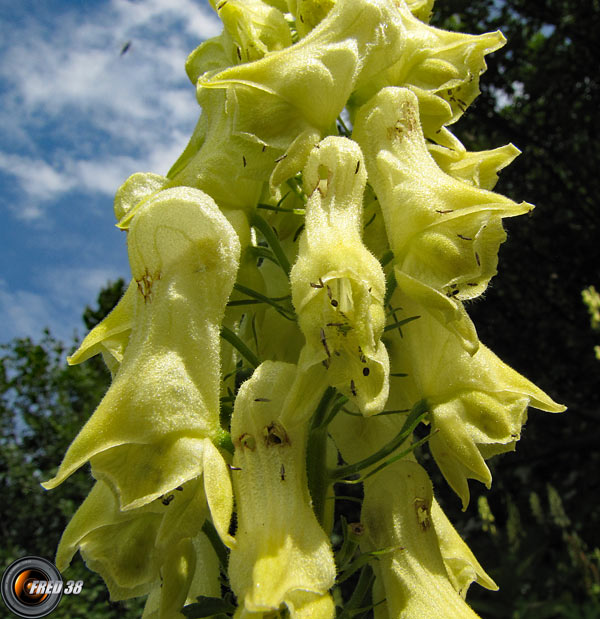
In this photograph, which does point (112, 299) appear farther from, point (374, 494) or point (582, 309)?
point (374, 494)

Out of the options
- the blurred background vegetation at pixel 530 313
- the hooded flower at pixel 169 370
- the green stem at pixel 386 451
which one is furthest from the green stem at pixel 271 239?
the blurred background vegetation at pixel 530 313

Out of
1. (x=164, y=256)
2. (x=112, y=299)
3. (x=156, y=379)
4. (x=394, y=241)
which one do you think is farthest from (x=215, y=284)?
(x=112, y=299)

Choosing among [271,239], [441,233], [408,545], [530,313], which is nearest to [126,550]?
[408,545]

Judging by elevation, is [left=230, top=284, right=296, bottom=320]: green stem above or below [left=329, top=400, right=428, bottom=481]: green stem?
above

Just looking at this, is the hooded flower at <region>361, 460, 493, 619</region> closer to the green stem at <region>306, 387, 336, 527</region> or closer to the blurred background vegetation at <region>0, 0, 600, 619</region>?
the green stem at <region>306, 387, 336, 527</region>

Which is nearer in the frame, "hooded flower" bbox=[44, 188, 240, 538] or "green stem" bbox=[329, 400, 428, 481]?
"hooded flower" bbox=[44, 188, 240, 538]

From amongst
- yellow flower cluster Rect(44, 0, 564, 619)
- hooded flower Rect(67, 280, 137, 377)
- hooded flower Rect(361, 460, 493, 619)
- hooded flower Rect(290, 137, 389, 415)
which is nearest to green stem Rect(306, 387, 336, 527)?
yellow flower cluster Rect(44, 0, 564, 619)

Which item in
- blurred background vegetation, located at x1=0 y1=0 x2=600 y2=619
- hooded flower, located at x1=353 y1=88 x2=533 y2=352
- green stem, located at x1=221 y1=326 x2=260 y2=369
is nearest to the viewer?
hooded flower, located at x1=353 y1=88 x2=533 y2=352

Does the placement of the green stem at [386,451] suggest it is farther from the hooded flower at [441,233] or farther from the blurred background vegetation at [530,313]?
the blurred background vegetation at [530,313]
